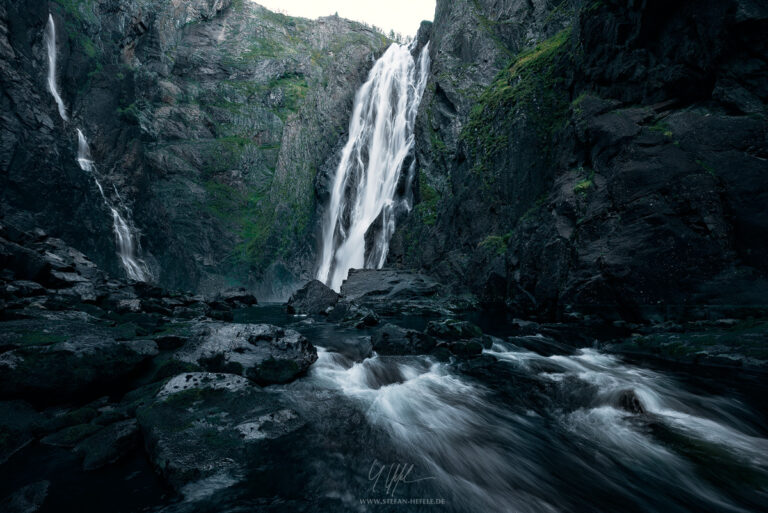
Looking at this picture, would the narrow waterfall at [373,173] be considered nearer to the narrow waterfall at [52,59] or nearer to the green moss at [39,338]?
the green moss at [39,338]

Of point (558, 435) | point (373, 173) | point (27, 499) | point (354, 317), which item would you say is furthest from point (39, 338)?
point (373, 173)

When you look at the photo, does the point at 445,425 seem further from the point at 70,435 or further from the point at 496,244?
the point at 496,244

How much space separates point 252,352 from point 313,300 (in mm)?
16769

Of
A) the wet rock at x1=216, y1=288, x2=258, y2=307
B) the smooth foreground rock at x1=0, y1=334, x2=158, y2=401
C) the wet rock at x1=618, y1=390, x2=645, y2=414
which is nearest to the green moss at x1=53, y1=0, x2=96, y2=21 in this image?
the wet rock at x1=216, y1=288, x2=258, y2=307

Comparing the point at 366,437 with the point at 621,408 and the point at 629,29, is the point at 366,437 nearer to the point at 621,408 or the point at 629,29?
the point at 621,408

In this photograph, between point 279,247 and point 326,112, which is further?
point 326,112

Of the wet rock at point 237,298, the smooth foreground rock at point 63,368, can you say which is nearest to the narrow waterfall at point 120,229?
the wet rock at point 237,298

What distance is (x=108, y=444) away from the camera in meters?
3.58

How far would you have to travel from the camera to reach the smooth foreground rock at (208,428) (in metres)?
3.18

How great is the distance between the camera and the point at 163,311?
1534 centimetres

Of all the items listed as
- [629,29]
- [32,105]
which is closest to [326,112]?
[32,105]

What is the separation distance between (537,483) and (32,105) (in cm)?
4281

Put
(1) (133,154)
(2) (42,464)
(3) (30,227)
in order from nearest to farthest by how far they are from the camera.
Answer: (2) (42,464) → (3) (30,227) → (1) (133,154)

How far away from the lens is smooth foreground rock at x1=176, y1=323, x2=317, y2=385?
570cm
